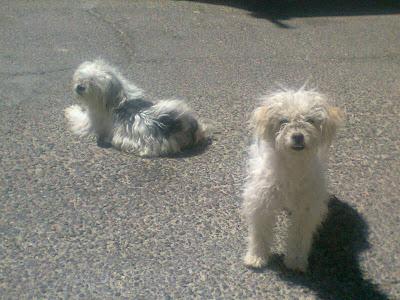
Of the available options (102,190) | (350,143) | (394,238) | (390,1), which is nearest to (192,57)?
(350,143)

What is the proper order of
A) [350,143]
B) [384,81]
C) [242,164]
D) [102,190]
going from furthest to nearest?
[384,81], [350,143], [242,164], [102,190]

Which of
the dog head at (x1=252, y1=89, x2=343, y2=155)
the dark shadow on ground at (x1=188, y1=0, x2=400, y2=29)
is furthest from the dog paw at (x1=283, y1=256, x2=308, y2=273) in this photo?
the dark shadow on ground at (x1=188, y1=0, x2=400, y2=29)

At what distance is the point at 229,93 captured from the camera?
686 cm

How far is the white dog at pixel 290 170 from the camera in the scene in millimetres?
3383

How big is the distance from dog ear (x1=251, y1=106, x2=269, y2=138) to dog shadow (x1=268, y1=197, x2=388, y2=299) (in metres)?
0.99

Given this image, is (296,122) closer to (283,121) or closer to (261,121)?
(283,121)

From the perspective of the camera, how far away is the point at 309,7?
36.8ft

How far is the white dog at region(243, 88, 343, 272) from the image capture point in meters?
3.38

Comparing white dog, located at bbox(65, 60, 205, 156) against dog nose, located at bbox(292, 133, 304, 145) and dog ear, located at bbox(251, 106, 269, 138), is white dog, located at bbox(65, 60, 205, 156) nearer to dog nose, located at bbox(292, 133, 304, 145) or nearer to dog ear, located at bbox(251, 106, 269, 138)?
dog ear, located at bbox(251, 106, 269, 138)

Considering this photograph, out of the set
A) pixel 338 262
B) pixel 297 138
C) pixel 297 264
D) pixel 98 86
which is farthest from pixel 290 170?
pixel 98 86

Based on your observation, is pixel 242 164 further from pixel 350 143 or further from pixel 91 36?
pixel 91 36

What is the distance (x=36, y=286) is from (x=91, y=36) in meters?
6.02

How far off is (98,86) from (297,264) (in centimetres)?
279

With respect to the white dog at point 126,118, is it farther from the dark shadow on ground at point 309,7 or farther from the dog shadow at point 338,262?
the dark shadow on ground at point 309,7
